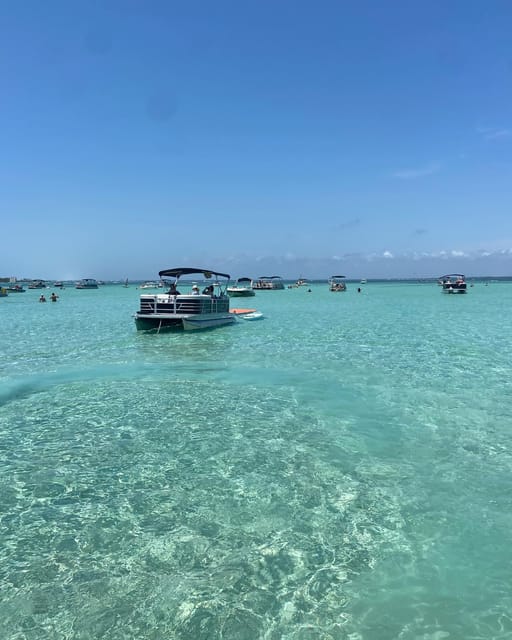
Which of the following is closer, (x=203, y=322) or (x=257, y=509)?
(x=257, y=509)

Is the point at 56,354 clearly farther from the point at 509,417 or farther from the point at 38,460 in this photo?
the point at 509,417

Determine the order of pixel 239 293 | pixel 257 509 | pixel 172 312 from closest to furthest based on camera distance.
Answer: pixel 257 509 < pixel 172 312 < pixel 239 293

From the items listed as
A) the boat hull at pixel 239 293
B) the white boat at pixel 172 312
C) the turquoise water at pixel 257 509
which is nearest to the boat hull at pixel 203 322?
the white boat at pixel 172 312

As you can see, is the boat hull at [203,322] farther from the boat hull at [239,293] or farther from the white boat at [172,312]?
the boat hull at [239,293]

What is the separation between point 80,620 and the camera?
5.09 meters

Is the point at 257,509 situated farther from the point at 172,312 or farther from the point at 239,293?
the point at 239,293

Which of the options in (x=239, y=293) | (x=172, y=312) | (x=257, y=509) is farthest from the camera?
(x=239, y=293)

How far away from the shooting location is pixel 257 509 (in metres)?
7.54

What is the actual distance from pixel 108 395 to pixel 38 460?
19.0ft

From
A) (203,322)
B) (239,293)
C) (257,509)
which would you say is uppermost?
(203,322)

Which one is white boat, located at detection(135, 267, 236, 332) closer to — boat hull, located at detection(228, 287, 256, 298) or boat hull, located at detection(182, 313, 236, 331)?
boat hull, located at detection(182, 313, 236, 331)

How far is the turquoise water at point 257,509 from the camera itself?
5.20 meters

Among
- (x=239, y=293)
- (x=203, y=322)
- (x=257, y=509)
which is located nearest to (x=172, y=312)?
(x=203, y=322)

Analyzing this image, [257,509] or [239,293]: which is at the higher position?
[239,293]
